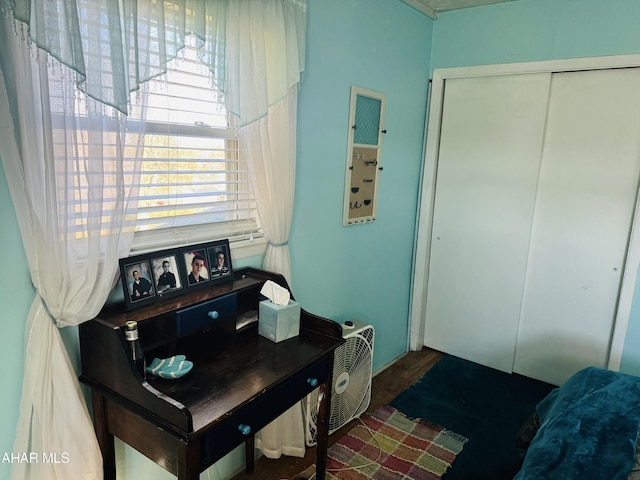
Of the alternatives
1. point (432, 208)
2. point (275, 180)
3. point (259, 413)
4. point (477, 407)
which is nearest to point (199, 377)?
point (259, 413)

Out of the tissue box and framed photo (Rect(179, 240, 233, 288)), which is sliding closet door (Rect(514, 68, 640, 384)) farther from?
framed photo (Rect(179, 240, 233, 288))

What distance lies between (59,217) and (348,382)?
5.46 feet

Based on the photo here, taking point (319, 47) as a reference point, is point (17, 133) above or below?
below

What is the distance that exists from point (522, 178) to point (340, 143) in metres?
1.34

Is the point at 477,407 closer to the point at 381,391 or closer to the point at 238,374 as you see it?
the point at 381,391

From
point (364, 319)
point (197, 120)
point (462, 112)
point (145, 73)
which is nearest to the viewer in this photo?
point (145, 73)

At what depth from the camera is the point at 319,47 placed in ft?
6.97

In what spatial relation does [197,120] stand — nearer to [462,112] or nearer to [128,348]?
[128,348]

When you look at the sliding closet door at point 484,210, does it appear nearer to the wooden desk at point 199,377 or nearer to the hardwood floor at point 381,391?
the hardwood floor at point 381,391

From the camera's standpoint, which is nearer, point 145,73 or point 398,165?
point 145,73

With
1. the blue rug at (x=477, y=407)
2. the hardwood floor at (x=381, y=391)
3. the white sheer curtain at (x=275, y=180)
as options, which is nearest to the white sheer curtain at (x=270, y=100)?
the white sheer curtain at (x=275, y=180)

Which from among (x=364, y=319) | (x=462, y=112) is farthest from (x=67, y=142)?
(x=462, y=112)

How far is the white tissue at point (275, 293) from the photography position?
67.1 inches

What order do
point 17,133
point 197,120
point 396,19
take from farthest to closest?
point 396,19, point 197,120, point 17,133
